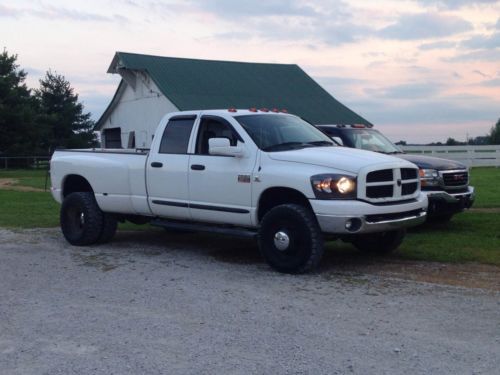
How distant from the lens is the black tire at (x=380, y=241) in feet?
29.1

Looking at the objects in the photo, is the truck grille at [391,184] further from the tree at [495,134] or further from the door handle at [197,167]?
the tree at [495,134]

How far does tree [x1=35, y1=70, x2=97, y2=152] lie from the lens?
58.2 m

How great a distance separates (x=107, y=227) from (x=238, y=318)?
16.1ft

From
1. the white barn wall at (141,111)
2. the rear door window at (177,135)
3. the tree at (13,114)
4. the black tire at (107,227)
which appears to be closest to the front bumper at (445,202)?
the rear door window at (177,135)

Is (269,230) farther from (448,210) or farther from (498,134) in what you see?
(498,134)

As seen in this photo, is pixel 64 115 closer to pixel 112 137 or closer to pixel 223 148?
pixel 112 137

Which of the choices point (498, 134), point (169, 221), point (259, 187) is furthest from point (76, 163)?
point (498, 134)

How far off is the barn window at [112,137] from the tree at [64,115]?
22108mm

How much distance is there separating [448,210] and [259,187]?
13.2 feet

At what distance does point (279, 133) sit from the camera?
863 centimetres

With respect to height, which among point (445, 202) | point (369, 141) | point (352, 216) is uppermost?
point (369, 141)

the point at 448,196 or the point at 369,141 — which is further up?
the point at 369,141

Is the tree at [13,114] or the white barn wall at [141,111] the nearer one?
the white barn wall at [141,111]

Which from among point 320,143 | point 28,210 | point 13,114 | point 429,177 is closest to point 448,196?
point 429,177
